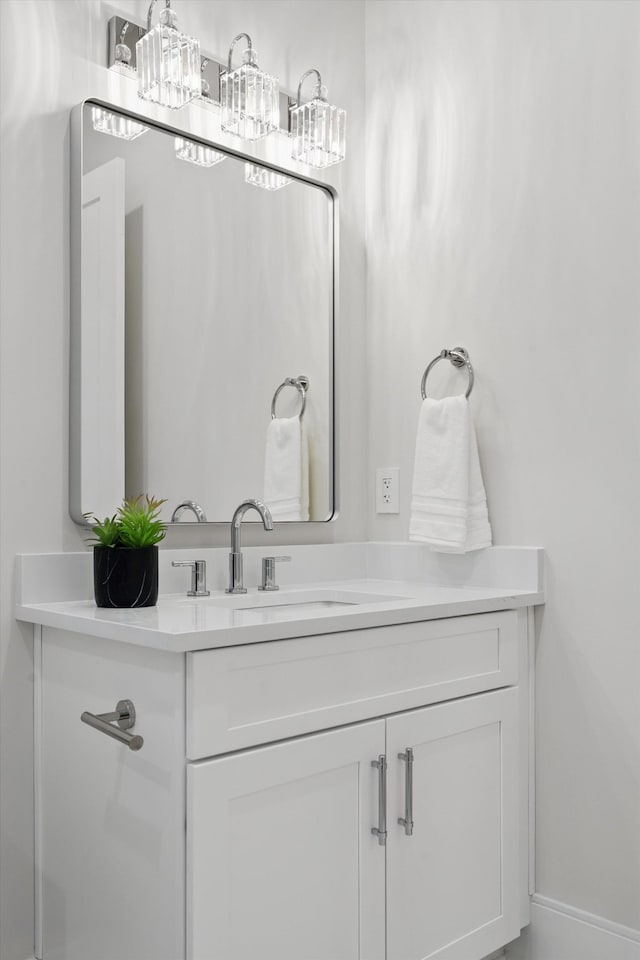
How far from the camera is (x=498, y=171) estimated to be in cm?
191

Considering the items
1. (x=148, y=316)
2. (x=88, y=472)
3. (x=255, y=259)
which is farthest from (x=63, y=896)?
(x=255, y=259)

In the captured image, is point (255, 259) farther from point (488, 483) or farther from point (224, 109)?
point (488, 483)

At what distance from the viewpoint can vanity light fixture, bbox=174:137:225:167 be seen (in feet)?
5.86

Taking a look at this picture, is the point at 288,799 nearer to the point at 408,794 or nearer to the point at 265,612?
the point at 408,794

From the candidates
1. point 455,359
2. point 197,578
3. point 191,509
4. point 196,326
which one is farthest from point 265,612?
point 455,359

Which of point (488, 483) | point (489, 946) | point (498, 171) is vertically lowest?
point (489, 946)

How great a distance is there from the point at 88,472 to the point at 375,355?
89 centimetres

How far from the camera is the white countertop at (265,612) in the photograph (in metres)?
1.21

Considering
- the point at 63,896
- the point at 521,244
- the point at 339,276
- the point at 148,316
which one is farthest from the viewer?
the point at 339,276

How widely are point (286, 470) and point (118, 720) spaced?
824mm

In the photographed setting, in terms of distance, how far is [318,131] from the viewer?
192 centimetres

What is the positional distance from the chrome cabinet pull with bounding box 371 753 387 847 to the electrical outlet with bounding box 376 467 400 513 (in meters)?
0.81

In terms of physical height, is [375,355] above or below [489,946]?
above

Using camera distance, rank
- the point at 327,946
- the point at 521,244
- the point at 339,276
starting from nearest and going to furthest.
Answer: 1. the point at 327,946
2. the point at 521,244
3. the point at 339,276
